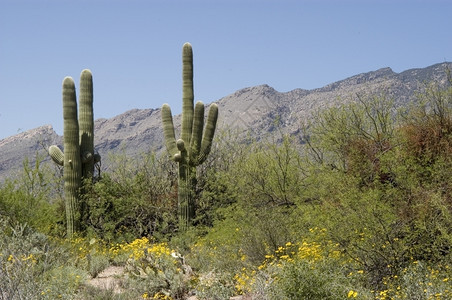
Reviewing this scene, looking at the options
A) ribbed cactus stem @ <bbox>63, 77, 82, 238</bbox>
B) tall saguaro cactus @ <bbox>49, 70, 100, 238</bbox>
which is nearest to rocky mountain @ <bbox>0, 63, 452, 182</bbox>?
tall saguaro cactus @ <bbox>49, 70, 100, 238</bbox>

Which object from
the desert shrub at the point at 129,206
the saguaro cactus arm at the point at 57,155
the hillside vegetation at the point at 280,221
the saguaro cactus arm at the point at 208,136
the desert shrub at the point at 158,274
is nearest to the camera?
the hillside vegetation at the point at 280,221

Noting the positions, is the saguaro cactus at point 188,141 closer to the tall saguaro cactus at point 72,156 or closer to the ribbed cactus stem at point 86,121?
the ribbed cactus stem at point 86,121

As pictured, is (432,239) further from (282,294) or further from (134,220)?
(134,220)

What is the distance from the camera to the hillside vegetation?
8031mm

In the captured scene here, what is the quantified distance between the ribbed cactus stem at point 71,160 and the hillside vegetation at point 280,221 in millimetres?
458

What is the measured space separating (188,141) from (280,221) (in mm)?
7121

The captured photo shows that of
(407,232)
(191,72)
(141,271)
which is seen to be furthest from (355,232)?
(191,72)

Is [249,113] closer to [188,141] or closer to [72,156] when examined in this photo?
[188,141]

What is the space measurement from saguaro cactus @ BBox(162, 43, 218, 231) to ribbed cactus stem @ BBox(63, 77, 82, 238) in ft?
9.03

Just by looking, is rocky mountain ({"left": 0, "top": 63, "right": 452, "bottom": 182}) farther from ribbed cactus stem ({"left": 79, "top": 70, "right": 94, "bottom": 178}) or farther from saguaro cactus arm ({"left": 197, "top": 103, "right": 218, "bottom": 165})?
ribbed cactus stem ({"left": 79, "top": 70, "right": 94, "bottom": 178})

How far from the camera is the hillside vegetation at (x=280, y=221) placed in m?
8.03

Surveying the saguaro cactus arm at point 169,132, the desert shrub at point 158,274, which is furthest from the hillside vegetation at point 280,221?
the saguaro cactus arm at point 169,132

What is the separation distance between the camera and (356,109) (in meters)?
15.0

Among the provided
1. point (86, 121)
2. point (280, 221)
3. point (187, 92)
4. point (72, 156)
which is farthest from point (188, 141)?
point (280, 221)
